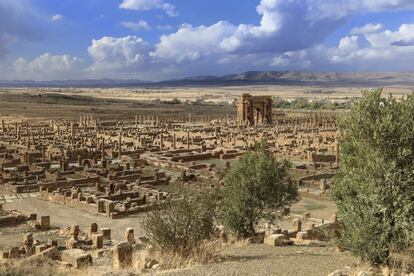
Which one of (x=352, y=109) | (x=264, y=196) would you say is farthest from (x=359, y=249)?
(x=264, y=196)

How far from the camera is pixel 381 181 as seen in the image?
12438 millimetres

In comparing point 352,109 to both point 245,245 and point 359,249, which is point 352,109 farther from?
point 245,245

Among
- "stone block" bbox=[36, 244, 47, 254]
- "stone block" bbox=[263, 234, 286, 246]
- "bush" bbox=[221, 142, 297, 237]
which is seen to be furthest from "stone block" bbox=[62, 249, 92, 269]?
"stone block" bbox=[263, 234, 286, 246]

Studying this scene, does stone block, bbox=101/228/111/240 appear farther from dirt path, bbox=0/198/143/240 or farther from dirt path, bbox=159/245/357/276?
dirt path, bbox=159/245/357/276

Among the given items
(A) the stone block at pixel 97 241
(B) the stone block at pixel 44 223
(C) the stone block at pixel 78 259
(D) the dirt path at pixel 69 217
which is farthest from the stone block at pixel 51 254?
(B) the stone block at pixel 44 223

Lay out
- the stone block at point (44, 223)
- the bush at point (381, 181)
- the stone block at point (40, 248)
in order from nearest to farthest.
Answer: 1. the bush at point (381, 181)
2. the stone block at point (40, 248)
3. the stone block at point (44, 223)

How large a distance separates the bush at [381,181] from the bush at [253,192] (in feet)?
17.2

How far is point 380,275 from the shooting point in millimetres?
11805

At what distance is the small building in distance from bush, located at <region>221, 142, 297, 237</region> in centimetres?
Result: 6080

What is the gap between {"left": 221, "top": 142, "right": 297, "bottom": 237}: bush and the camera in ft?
58.0

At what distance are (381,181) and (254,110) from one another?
7232 cm

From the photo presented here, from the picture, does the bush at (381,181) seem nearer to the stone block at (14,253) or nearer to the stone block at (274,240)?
the stone block at (274,240)

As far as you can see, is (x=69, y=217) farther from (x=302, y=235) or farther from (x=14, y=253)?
(x=302, y=235)

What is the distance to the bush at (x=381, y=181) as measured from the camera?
12.3 metres
